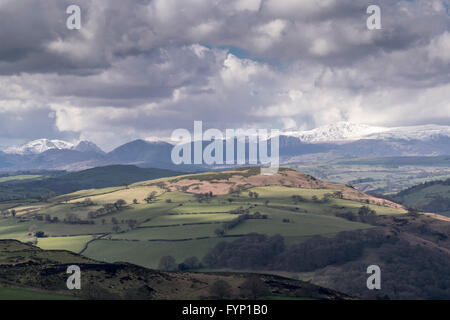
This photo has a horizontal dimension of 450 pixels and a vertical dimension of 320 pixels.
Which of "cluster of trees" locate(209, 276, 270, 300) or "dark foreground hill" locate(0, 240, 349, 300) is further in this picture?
"dark foreground hill" locate(0, 240, 349, 300)

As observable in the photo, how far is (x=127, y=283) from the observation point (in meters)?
117

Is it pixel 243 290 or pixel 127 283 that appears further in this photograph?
pixel 127 283

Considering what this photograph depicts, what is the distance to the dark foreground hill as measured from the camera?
108 metres

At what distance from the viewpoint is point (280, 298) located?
359 ft

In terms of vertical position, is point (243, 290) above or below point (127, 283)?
below

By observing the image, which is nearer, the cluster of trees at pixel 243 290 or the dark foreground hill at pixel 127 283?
the cluster of trees at pixel 243 290

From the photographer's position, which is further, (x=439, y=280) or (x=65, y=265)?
(x=439, y=280)

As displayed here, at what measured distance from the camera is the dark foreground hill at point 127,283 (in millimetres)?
108312

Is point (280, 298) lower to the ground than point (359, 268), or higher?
higher
